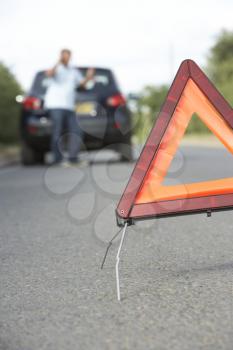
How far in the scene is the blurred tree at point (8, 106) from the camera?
20078 millimetres

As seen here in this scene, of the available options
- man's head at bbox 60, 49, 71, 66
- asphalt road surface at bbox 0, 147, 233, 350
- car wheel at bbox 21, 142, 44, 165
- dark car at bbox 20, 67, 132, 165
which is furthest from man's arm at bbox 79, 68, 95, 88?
asphalt road surface at bbox 0, 147, 233, 350

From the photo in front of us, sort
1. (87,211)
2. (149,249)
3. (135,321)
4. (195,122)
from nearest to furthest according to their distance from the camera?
1. (135,321)
2. (149,249)
3. (87,211)
4. (195,122)

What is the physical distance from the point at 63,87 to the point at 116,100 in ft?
3.41

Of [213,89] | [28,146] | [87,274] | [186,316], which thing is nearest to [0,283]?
[87,274]

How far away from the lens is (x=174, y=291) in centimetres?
342

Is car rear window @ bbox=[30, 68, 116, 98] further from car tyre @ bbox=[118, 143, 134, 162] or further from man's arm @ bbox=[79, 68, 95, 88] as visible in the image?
car tyre @ bbox=[118, 143, 134, 162]

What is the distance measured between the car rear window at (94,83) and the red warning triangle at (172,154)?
29.4ft

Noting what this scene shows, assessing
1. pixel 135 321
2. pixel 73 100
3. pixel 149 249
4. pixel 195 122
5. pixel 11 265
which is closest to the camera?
pixel 135 321

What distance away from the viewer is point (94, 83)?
12.6 metres

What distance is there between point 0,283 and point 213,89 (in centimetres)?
143

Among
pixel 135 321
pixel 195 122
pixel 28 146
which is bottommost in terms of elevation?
pixel 195 122

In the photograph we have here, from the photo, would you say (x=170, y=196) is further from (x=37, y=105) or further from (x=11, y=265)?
(x=37, y=105)

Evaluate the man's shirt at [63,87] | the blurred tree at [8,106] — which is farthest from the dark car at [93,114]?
the blurred tree at [8,106]

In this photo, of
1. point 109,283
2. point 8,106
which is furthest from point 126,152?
point 109,283
